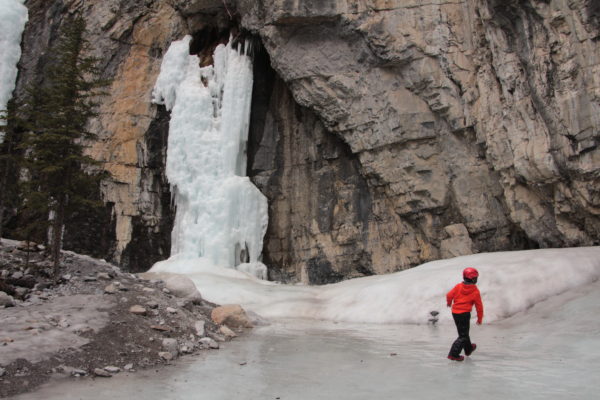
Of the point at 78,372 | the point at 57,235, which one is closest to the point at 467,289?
the point at 78,372

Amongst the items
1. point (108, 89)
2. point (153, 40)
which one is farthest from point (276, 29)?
point (108, 89)

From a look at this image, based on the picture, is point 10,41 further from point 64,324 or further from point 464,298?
point 464,298

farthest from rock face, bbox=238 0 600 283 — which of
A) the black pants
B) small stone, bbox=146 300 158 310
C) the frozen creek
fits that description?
small stone, bbox=146 300 158 310

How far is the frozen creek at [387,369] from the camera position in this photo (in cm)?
470

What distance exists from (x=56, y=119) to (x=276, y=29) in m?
9.25

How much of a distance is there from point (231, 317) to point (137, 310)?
220cm

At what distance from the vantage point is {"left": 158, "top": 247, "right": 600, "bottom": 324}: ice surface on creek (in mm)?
10289

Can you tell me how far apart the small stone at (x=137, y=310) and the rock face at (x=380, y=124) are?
1024 centimetres

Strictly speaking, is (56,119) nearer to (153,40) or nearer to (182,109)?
(182,109)

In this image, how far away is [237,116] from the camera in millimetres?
21266

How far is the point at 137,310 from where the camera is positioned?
8.27m

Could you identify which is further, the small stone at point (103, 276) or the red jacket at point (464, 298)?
the small stone at point (103, 276)

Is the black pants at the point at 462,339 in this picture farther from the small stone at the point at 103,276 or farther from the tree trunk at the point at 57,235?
the tree trunk at the point at 57,235

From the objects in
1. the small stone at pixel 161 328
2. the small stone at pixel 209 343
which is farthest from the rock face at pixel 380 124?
the small stone at pixel 161 328
